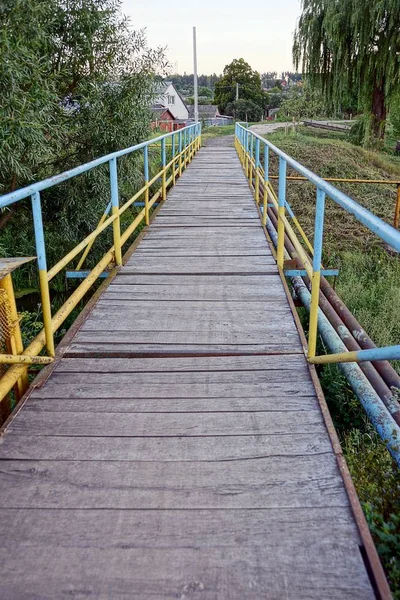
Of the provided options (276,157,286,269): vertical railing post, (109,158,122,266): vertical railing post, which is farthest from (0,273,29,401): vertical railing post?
(276,157,286,269): vertical railing post

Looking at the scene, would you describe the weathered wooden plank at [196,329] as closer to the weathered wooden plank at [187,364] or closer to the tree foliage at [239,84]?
the weathered wooden plank at [187,364]

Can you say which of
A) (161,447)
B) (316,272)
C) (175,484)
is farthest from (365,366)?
(175,484)

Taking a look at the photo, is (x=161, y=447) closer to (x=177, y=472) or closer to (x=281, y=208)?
(x=177, y=472)

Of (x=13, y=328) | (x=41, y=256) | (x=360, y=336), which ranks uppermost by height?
(x=41, y=256)

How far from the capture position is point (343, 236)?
11539 mm

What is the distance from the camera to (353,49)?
761 inches

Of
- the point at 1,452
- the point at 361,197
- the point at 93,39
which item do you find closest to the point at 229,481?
the point at 1,452

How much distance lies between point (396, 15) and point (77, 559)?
19946 millimetres

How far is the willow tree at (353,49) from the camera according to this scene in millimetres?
18094

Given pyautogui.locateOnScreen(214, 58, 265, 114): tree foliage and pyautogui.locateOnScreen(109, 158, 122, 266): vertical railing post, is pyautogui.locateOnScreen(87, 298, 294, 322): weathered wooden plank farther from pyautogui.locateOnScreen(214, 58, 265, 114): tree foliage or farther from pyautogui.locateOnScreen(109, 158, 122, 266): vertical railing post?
pyautogui.locateOnScreen(214, 58, 265, 114): tree foliage

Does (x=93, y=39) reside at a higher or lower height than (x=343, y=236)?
higher

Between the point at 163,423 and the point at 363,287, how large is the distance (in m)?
6.73

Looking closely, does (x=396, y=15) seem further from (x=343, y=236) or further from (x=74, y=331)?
(x=74, y=331)

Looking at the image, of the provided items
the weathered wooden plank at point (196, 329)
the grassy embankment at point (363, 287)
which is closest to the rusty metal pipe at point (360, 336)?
the grassy embankment at point (363, 287)
